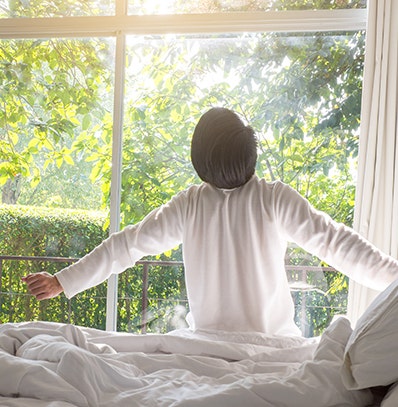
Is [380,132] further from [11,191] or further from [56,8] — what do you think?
[11,191]

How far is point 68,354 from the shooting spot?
1.36 meters

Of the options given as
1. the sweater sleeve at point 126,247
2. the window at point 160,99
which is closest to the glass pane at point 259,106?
the window at point 160,99

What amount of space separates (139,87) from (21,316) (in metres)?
1.38

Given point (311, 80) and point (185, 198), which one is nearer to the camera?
point (185, 198)

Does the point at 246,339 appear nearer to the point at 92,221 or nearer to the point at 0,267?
the point at 92,221

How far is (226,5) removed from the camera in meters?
3.16

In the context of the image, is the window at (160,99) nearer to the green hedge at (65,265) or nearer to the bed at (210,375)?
the green hedge at (65,265)

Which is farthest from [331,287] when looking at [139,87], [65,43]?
[65,43]

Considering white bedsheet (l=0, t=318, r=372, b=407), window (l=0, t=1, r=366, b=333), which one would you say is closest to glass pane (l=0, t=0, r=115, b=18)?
window (l=0, t=1, r=366, b=333)

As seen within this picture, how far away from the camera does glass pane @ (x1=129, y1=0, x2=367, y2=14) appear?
10.0 feet

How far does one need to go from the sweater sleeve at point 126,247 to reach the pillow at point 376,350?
3.59ft

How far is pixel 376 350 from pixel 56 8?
2711 millimetres

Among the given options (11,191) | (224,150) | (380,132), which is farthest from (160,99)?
(224,150)

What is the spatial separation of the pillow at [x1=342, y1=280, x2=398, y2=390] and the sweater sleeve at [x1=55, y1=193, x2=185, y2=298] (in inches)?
43.1
